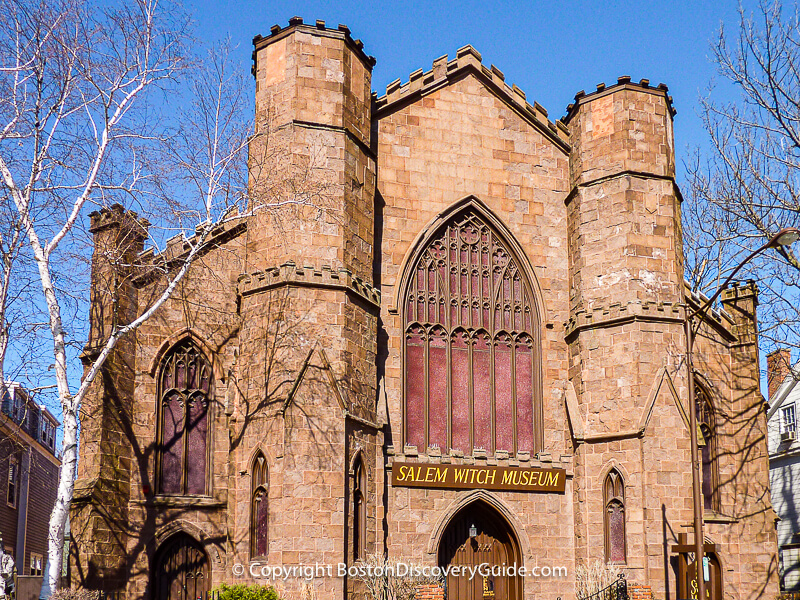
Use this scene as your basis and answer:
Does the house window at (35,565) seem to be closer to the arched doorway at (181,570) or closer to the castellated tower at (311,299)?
the arched doorway at (181,570)

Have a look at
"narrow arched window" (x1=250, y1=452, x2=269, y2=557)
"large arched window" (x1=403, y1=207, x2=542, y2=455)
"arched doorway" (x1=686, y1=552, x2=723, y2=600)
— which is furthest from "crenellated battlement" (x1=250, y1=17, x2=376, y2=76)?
"arched doorway" (x1=686, y1=552, x2=723, y2=600)

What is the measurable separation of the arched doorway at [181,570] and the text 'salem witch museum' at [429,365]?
4 cm

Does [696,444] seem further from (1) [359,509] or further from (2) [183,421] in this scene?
A: (2) [183,421]

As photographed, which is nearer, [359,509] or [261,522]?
[261,522]

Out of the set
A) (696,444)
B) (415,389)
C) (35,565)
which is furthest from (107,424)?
(35,565)

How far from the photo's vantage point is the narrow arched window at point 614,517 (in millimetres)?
21547

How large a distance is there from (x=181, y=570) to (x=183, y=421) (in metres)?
3.11

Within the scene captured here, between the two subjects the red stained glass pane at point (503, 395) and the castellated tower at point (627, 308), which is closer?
the castellated tower at point (627, 308)

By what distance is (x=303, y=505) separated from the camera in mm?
19219

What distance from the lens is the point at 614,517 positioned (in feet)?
71.8

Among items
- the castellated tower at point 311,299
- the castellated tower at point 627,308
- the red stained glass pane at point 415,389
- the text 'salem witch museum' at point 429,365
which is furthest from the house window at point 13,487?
the castellated tower at point 627,308

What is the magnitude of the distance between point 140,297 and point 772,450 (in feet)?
80.6

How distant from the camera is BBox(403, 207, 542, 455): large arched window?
75.7ft

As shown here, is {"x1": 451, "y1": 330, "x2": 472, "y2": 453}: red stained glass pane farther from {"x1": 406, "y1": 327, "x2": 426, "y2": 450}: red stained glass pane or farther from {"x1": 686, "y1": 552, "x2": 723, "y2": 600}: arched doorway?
{"x1": 686, "y1": 552, "x2": 723, "y2": 600}: arched doorway
